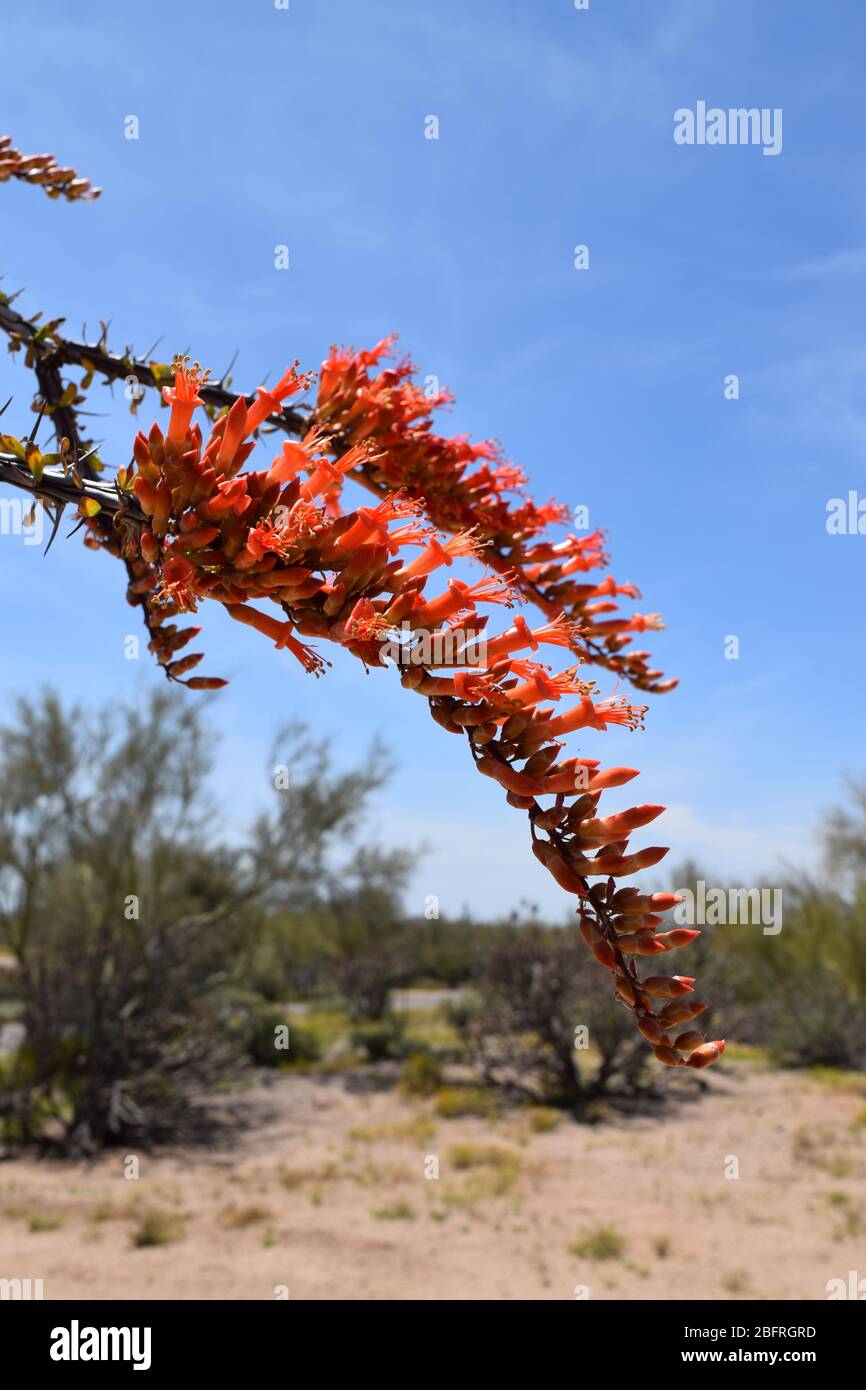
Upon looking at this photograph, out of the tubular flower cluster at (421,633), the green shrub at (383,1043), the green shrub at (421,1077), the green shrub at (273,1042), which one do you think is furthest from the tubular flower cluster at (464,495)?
the green shrub at (383,1043)

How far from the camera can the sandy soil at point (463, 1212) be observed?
8.05 metres

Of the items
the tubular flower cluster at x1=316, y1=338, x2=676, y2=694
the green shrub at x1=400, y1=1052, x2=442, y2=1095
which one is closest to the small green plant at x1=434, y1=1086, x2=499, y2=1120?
the green shrub at x1=400, y1=1052, x2=442, y2=1095

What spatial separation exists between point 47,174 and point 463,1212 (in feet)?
31.8

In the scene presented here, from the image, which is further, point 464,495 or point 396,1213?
point 396,1213

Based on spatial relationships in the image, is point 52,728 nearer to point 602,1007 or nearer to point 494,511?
point 602,1007

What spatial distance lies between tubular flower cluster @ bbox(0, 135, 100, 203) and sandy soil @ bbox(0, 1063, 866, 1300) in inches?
302

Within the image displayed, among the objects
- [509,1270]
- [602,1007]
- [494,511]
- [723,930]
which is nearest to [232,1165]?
[509,1270]

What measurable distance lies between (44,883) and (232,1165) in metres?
8.31

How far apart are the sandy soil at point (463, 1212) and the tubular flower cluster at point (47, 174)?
7.67m

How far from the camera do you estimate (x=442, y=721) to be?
3.41 feet

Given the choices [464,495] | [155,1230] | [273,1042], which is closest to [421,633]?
[464,495]

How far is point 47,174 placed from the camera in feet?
7.94

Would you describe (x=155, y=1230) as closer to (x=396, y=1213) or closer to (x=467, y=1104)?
(x=396, y=1213)

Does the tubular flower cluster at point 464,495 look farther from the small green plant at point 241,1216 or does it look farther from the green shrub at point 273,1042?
the green shrub at point 273,1042
